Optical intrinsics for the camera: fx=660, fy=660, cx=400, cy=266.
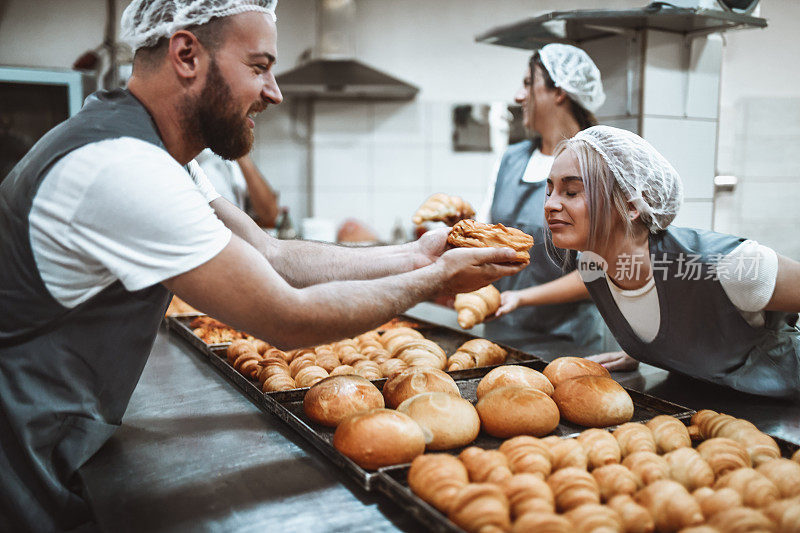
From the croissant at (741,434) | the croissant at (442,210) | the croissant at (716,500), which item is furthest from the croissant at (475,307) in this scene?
the croissant at (716,500)

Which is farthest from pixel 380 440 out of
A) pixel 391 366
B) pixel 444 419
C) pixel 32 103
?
pixel 32 103

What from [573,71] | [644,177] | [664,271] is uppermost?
[573,71]

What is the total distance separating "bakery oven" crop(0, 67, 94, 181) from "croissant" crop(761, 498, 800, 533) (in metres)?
3.92

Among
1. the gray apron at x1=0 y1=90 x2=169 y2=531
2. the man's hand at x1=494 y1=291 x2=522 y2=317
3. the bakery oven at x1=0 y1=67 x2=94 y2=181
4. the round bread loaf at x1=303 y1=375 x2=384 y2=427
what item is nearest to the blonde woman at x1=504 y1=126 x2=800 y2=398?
the man's hand at x1=494 y1=291 x2=522 y2=317

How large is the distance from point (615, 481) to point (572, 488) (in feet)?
0.30

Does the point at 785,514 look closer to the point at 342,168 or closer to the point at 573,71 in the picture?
the point at 573,71

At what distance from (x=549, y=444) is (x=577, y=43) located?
271 centimetres

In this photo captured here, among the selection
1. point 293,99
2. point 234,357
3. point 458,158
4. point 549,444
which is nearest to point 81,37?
point 293,99

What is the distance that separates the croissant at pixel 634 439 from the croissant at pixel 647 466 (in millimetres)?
51

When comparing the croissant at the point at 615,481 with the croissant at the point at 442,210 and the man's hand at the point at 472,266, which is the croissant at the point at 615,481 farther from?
the croissant at the point at 442,210

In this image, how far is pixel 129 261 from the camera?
1249 millimetres

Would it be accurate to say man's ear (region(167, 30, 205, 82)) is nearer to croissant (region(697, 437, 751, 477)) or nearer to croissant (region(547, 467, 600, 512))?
croissant (region(547, 467, 600, 512))

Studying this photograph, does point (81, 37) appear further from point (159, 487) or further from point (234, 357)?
point (159, 487)

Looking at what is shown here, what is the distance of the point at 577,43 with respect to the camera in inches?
135
